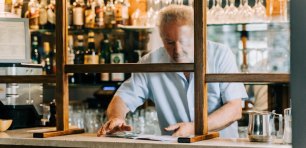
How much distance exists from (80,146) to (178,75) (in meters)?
1.12

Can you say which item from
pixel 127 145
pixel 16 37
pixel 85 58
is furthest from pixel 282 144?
pixel 85 58

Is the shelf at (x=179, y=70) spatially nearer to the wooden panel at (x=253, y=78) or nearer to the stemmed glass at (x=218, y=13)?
the wooden panel at (x=253, y=78)

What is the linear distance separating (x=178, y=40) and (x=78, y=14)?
2.17m

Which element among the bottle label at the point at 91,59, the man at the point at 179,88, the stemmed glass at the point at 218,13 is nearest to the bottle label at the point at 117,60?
the bottle label at the point at 91,59

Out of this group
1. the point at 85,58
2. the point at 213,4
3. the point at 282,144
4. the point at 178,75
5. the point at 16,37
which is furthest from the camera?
the point at 85,58

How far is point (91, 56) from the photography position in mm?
5641

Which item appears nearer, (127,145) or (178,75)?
(127,145)

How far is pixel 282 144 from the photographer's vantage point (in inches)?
106

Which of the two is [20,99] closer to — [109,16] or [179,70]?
[179,70]

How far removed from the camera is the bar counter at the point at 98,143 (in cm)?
267

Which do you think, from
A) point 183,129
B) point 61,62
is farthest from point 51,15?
point 183,129

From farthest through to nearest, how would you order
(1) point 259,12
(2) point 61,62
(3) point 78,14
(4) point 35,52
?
(4) point 35,52, (3) point 78,14, (1) point 259,12, (2) point 61,62

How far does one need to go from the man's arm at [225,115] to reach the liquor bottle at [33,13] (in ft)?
8.06

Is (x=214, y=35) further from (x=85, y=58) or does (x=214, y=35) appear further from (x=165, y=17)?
(x=165, y=17)
